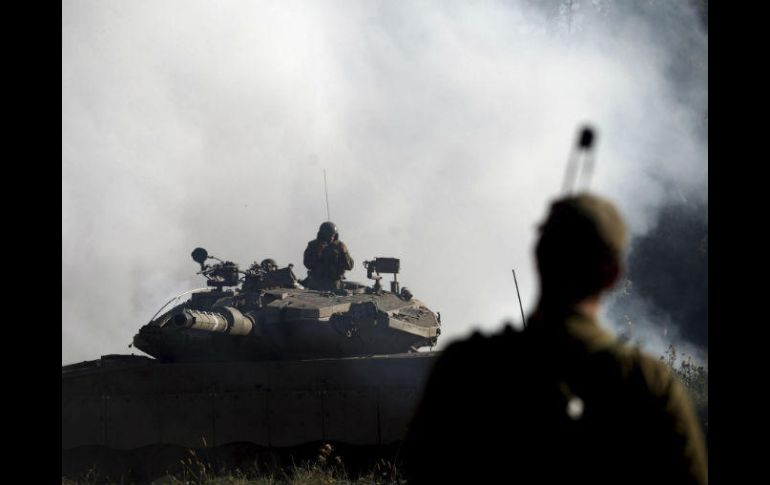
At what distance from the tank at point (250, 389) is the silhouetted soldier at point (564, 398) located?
8.46 meters

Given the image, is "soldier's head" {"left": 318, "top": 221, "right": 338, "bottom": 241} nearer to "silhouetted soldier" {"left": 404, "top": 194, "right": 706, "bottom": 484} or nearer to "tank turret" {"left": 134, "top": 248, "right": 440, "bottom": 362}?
"tank turret" {"left": 134, "top": 248, "right": 440, "bottom": 362}

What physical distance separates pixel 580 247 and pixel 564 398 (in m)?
0.40

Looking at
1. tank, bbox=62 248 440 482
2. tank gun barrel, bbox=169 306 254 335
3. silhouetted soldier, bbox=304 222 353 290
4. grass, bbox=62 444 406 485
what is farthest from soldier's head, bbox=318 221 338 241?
grass, bbox=62 444 406 485

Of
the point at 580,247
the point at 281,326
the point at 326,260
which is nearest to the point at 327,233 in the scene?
the point at 326,260

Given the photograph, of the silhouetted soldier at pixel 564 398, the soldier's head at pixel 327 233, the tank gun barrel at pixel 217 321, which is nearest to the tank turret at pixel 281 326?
the tank gun barrel at pixel 217 321

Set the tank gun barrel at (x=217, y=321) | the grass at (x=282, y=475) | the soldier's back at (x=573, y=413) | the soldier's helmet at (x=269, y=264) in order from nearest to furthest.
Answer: the soldier's back at (x=573, y=413), the tank gun barrel at (x=217, y=321), the grass at (x=282, y=475), the soldier's helmet at (x=269, y=264)

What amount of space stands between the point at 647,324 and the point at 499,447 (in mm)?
20166

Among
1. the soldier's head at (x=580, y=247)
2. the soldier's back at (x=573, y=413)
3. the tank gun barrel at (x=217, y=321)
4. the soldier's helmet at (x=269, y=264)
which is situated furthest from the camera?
the soldier's helmet at (x=269, y=264)

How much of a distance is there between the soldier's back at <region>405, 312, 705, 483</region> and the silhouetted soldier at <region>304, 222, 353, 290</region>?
11080 millimetres

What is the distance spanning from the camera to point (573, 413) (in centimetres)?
219

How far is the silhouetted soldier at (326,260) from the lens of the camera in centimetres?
1341

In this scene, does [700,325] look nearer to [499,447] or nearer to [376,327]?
[376,327]

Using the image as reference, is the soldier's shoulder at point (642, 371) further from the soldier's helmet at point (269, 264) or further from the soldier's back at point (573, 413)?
the soldier's helmet at point (269, 264)

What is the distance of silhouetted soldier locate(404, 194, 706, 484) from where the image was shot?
2195 millimetres
